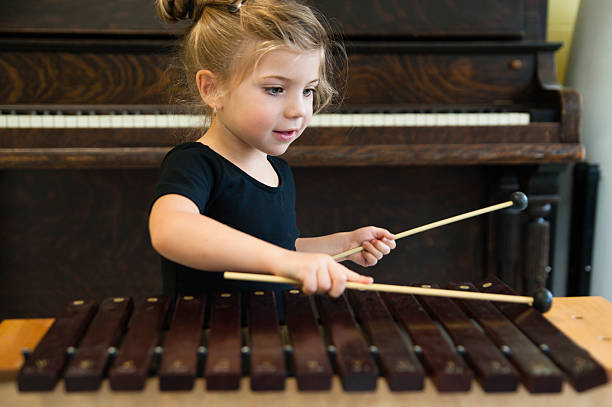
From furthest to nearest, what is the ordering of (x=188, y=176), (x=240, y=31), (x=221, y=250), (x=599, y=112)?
(x=599, y=112)
(x=240, y=31)
(x=188, y=176)
(x=221, y=250)

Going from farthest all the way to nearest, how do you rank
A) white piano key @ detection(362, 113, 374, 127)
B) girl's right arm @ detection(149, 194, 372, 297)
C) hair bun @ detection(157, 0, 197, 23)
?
white piano key @ detection(362, 113, 374, 127) < hair bun @ detection(157, 0, 197, 23) < girl's right arm @ detection(149, 194, 372, 297)

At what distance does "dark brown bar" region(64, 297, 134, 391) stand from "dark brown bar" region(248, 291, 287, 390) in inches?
8.0

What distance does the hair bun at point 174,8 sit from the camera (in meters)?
1.34

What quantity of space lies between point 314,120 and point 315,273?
1.10 metres

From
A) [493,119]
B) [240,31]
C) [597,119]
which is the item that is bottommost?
[597,119]

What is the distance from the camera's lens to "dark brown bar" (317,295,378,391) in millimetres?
817

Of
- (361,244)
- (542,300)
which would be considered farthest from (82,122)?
(542,300)

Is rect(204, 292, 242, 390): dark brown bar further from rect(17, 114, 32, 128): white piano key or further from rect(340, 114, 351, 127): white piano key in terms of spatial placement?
rect(17, 114, 32, 128): white piano key

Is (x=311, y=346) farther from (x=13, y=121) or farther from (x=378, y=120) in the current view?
(x=13, y=121)

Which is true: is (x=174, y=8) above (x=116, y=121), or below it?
above

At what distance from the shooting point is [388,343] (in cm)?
91

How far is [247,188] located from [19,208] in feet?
4.09

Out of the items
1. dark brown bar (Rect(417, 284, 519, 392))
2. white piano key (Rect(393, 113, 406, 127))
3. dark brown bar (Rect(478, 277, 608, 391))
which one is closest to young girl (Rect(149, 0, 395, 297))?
dark brown bar (Rect(417, 284, 519, 392))

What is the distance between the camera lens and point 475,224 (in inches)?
94.8
